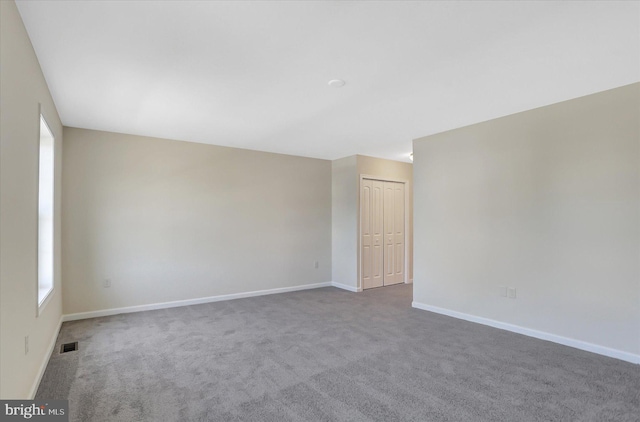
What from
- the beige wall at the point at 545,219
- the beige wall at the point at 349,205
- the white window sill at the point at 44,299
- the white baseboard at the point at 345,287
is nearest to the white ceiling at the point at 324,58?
the beige wall at the point at 545,219

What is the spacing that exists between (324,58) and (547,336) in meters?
3.56

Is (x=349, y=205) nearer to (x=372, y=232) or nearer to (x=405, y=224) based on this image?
(x=372, y=232)

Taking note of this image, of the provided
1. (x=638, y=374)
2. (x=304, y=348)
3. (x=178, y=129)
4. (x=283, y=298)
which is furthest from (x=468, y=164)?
(x=178, y=129)

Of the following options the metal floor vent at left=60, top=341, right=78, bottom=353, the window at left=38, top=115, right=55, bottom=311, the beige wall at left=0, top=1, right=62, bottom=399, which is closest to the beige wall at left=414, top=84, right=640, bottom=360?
the metal floor vent at left=60, top=341, right=78, bottom=353

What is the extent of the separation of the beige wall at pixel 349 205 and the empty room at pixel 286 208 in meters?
0.18

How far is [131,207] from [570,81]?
5275mm

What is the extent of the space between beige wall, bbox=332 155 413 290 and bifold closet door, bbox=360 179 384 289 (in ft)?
0.49

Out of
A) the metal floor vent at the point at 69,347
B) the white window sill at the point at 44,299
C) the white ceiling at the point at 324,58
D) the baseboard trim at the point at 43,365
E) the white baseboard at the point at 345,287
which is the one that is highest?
the white ceiling at the point at 324,58

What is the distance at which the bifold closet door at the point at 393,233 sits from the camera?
6340 millimetres

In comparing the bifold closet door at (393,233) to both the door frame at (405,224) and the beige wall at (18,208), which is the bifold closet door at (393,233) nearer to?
the door frame at (405,224)

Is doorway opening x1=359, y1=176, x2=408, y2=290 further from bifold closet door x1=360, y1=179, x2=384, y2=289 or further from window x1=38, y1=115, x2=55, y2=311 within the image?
window x1=38, y1=115, x2=55, y2=311

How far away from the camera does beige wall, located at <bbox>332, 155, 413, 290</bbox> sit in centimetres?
590

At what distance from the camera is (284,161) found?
591cm

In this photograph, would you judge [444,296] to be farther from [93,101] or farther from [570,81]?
[93,101]
